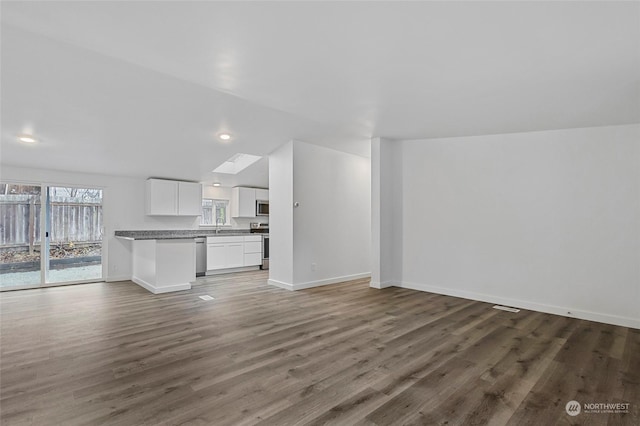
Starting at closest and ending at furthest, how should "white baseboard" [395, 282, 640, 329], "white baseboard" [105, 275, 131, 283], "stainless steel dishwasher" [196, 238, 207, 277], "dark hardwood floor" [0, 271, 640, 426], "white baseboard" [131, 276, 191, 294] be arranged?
"dark hardwood floor" [0, 271, 640, 426]
"white baseboard" [395, 282, 640, 329]
"white baseboard" [131, 276, 191, 294]
"white baseboard" [105, 275, 131, 283]
"stainless steel dishwasher" [196, 238, 207, 277]

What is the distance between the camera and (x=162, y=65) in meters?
3.09

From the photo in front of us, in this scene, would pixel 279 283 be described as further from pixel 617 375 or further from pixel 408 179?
pixel 617 375

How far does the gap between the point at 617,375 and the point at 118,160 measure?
7.08 meters

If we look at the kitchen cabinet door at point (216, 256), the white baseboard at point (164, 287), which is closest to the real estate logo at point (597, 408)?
the white baseboard at point (164, 287)

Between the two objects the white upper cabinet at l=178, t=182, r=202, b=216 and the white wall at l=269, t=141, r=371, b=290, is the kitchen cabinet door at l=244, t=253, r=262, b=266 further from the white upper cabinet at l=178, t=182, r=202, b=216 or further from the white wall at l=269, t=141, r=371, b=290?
the white wall at l=269, t=141, r=371, b=290

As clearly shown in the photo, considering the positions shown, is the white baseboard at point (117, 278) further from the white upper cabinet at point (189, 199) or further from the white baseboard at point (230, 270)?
the white upper cabinet at point (189, 199)

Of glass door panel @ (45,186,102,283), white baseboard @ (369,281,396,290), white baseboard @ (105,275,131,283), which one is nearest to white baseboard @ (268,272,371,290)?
white baseboard @ (369,281,396,290)

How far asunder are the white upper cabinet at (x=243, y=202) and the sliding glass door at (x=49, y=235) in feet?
9.05

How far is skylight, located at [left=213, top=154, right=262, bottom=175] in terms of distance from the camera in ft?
22.8

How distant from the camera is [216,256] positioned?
703 cm

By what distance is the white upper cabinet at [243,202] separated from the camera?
25.9 ft

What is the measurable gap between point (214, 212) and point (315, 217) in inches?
137

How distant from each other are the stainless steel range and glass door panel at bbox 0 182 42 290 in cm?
414

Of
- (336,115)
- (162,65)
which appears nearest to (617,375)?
(336,115)
